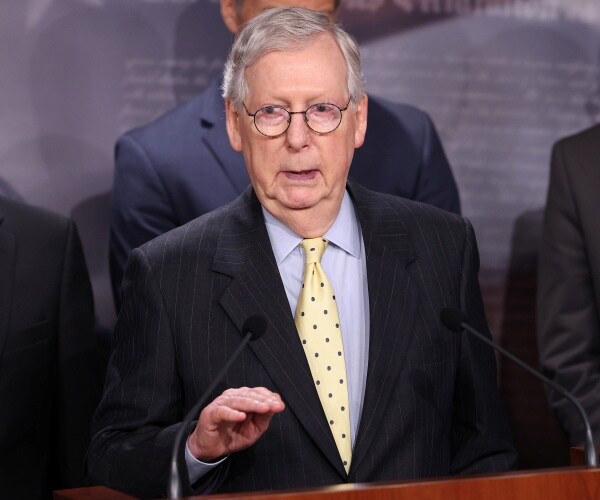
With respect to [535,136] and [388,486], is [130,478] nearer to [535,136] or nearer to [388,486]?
[388,486]

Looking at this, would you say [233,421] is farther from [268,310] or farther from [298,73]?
[298,73]

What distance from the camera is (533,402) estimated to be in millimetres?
3559

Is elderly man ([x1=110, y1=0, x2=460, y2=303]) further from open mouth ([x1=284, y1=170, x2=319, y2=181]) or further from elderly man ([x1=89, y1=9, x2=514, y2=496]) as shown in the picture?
open mouth ([x1=284, y1=170, x2=319, y2=181])

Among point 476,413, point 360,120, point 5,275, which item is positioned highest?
point 360,120

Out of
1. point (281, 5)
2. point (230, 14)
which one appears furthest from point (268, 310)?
point (230, 14)

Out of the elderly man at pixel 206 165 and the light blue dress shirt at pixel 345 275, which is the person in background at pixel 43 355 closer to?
the elderly man at pixel 206 165

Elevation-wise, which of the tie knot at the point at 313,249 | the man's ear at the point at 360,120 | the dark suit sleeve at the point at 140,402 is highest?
the man's ear at the point at 360,120

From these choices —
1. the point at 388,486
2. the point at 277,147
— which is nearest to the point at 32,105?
the point at 277,147

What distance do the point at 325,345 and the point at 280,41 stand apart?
0.53 metres

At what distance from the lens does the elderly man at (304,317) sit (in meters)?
2.04

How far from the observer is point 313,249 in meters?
2.17

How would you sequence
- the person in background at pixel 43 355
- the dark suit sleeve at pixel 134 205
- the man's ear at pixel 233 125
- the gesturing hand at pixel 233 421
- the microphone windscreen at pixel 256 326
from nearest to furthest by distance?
the gesturing hand at pixel 233 421, the microphone windscreen at pixel 256 326, the man's ear at pixel 233 125, the person in background at pixel 43 355, the dark suit sleeve at pixel 134 205

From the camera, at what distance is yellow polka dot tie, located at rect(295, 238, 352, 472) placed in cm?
206

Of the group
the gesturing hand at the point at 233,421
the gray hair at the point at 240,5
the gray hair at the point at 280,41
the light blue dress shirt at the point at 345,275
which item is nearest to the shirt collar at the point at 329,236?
the light blue dress shirt at the point at 345,275
